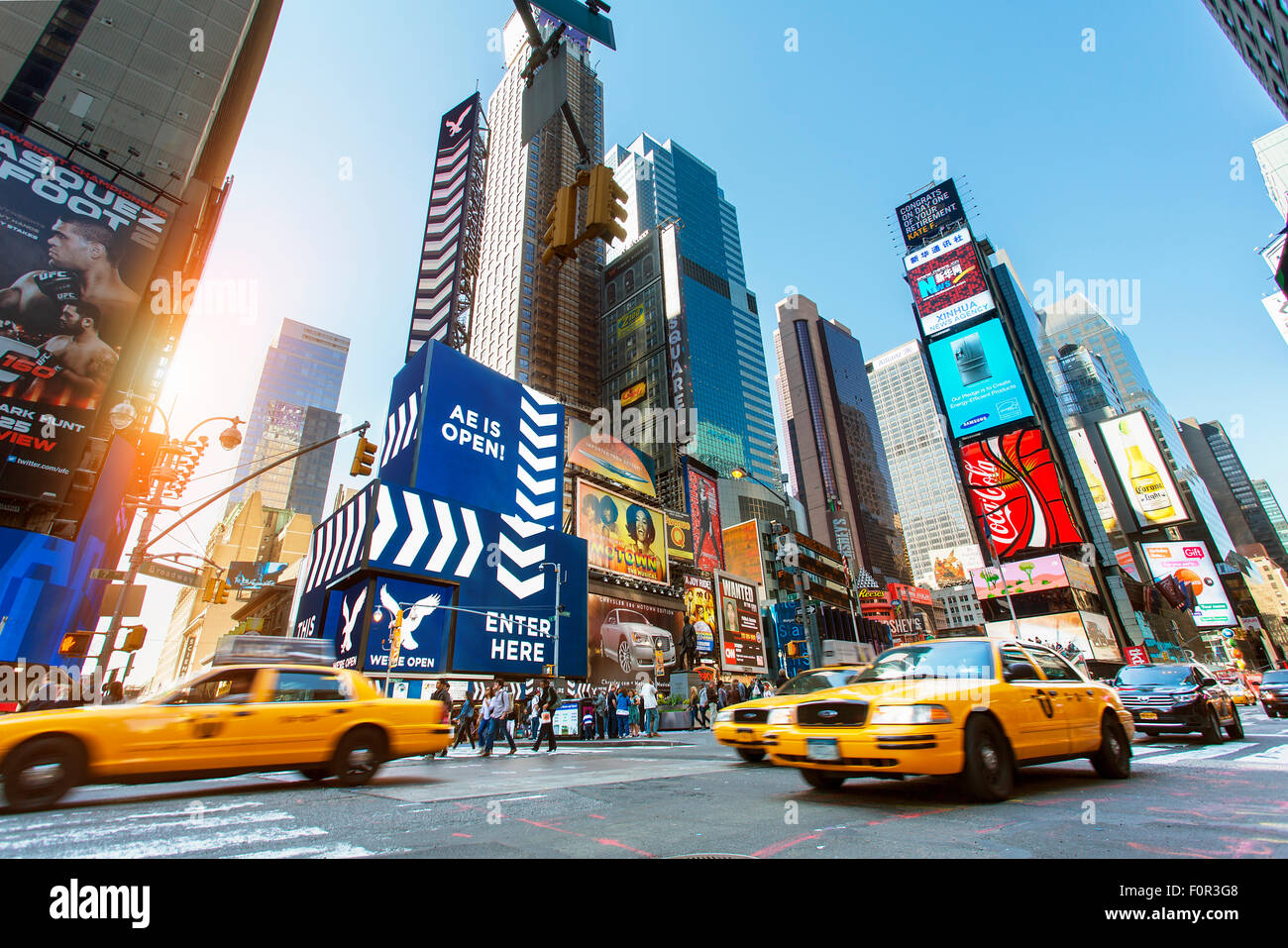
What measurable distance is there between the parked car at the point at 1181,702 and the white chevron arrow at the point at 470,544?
25.1 meters

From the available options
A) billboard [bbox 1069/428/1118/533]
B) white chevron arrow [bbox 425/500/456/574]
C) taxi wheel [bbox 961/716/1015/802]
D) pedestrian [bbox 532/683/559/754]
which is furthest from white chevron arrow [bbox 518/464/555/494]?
billboard [bbox 1069/428/1118/533]

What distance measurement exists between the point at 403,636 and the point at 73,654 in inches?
453

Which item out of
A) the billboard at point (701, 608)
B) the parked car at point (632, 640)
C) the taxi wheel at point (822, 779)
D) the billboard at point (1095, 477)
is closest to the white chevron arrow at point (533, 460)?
the parked car at point (632, 640)

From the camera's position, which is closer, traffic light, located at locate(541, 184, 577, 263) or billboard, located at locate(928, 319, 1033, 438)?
traffic light, located at locate(541, 184, 577, 263)

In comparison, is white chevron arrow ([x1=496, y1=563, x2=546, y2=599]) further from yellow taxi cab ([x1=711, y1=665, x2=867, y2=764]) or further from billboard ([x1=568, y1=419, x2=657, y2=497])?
yellow taxi cab ([x1=711, y1=665, x2=867, y2=764])

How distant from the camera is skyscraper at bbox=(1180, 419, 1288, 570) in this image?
158375 millimetres

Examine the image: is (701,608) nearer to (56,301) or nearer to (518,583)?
(518,583)

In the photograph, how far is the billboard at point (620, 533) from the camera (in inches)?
1919

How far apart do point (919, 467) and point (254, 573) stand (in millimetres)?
166191

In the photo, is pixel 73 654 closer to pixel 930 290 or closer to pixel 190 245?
pixel 190 245

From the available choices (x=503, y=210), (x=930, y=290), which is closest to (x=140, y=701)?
(x=930, y=290)

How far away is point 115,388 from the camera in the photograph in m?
27.7

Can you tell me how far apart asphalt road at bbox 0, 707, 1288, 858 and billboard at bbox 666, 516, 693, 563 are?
5060 cm

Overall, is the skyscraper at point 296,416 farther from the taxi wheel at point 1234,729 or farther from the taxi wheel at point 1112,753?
the taxi wheel at point 1112,753
